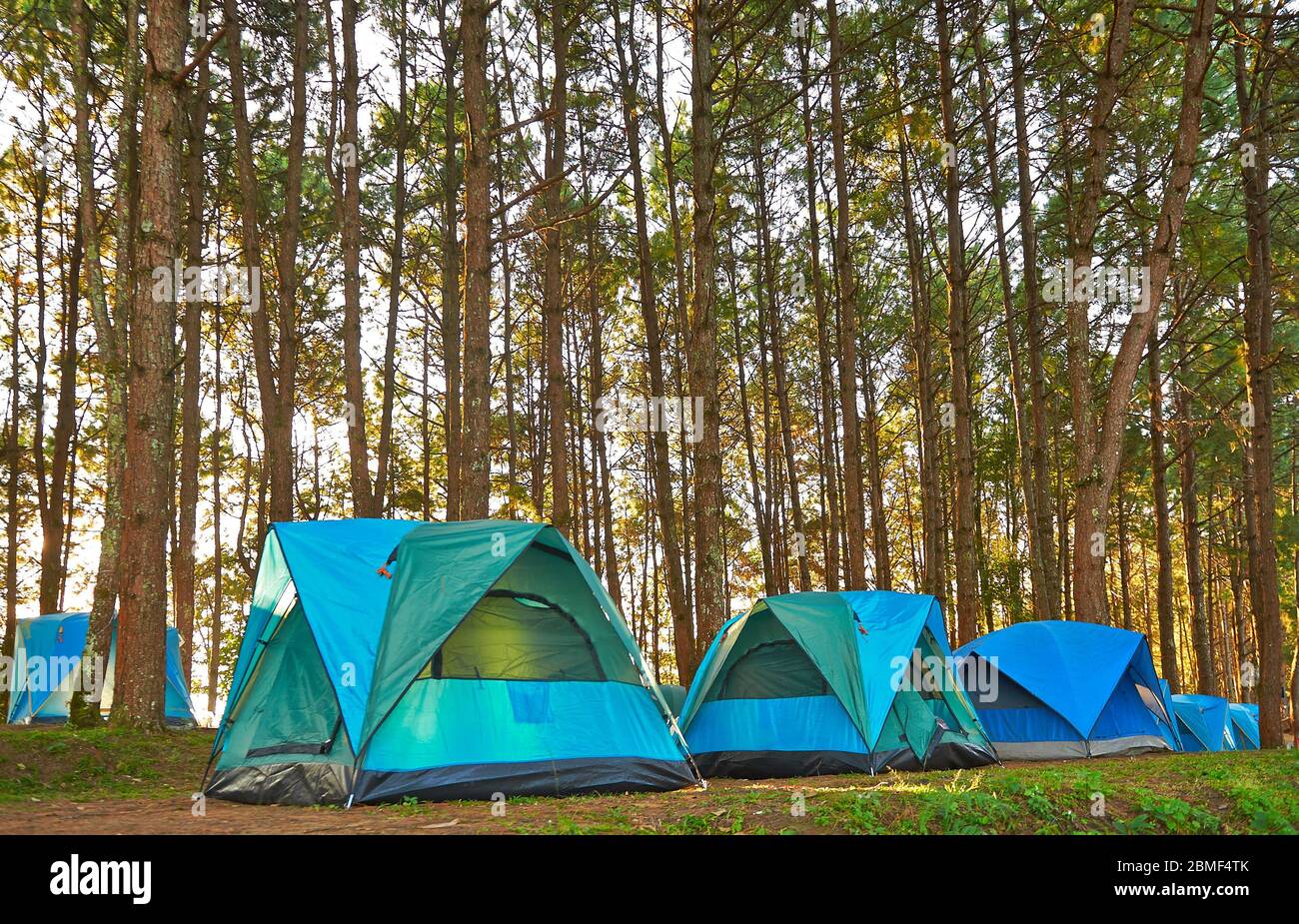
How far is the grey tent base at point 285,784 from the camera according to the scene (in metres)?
6.63

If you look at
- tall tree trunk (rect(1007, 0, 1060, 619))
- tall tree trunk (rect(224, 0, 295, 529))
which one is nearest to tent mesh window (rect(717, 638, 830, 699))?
tall tree trunk (rect(224, 0, 295, 529))

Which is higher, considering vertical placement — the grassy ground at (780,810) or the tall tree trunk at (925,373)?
the tall tree trunk at (925,373)

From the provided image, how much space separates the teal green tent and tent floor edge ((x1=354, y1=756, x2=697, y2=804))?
0.03 feet

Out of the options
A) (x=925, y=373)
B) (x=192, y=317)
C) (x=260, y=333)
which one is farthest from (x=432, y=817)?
(x=925, y=373)

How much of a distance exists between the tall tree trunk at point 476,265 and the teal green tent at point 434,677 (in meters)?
3.51

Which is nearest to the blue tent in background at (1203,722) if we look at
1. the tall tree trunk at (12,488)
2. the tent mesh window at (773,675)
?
the tent mesh window at (773,675)

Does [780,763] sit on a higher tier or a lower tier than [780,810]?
lower

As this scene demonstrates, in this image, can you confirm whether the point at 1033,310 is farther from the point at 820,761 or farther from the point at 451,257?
the point at 451,257

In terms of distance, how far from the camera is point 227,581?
1246 inches

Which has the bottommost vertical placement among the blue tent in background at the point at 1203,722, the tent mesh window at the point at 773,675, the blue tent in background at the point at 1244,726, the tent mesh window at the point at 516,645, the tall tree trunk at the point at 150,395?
the blue tent in background at the point at 1244,726

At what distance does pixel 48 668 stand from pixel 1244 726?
22.4 m

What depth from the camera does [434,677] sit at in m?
7.11

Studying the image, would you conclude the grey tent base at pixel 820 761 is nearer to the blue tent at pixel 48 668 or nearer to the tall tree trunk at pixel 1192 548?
the tall tree trunk at pixel 1192 548

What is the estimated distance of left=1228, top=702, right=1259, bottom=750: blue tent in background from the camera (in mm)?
17641
